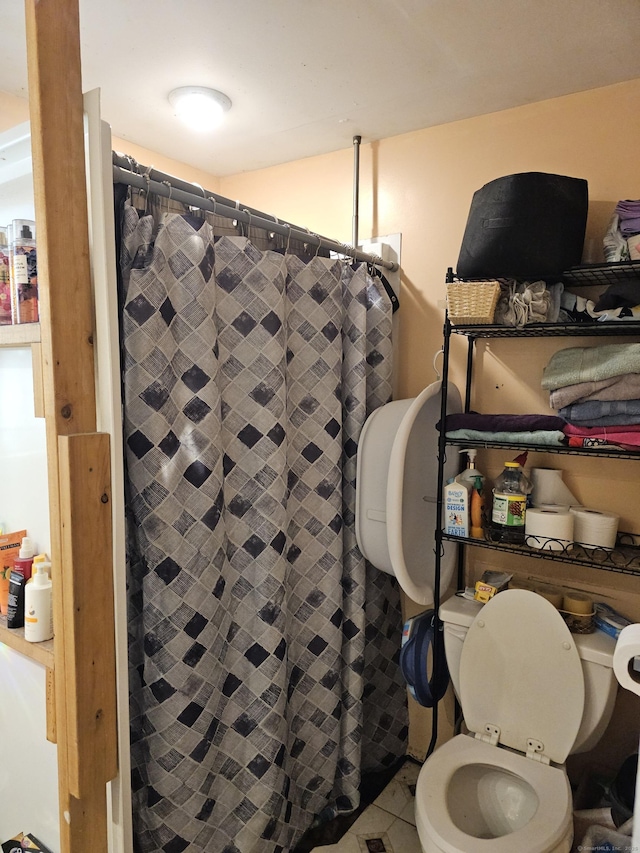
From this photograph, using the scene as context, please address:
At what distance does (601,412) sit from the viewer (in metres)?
1.52

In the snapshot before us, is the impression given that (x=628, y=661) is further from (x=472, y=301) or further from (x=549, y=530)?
(x=472, y=301)

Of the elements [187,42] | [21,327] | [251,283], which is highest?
[187,42]

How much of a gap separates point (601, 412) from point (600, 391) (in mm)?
64

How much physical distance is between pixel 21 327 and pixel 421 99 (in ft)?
4.68

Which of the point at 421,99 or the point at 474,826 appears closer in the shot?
the point at 474,826

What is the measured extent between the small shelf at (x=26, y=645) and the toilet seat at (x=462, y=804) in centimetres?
100

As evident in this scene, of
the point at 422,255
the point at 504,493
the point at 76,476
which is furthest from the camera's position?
the point at 422,255

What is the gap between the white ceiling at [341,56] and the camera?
1336 mm

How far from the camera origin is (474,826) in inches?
60.3

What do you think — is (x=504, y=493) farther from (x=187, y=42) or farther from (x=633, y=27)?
(x=187, y=42)

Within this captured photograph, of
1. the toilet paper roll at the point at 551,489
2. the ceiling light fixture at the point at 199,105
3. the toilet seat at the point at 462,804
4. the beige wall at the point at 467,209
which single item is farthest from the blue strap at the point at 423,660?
the ceiling light fixture at the point at 199,105

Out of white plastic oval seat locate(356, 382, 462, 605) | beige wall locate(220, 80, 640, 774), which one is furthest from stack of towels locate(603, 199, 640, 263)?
white plastic oval seat locate(356, 382, 462, 605)

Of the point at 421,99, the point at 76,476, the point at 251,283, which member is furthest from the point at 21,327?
the point at 421,99

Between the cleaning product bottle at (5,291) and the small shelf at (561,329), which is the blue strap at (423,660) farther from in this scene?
the cleaning product bottle at (5,291)
